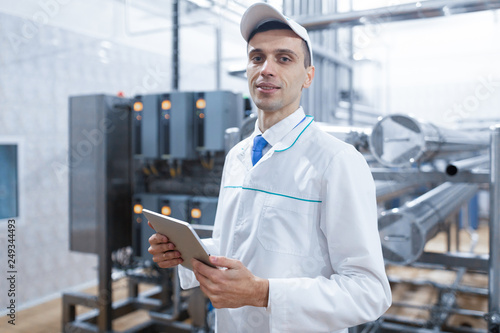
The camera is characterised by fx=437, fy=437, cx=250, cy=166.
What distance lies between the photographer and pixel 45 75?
11.0ft

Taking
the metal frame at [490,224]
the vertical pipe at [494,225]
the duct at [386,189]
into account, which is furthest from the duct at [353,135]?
the vertical pipe at [494,225]

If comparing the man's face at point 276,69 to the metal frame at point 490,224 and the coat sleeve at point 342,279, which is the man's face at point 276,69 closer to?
the coat sleeve at point 342,279

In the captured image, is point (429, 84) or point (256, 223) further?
point (429, 84)

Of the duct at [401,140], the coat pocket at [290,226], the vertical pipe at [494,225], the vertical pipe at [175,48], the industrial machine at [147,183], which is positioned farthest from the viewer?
the vertical pipe at [175,48]

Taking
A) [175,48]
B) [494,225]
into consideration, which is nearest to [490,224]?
[494,225]

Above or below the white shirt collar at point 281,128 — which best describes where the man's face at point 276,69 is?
above

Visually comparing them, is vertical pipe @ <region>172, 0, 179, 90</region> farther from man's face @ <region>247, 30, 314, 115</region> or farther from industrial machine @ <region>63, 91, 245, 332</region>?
man's face @ <region>247, 30, 314, 115</region>

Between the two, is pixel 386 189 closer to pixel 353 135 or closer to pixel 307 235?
pixel 353 135

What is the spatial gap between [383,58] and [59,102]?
459cm

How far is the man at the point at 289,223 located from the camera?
813 mm

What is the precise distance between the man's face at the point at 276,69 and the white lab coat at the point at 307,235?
74mm

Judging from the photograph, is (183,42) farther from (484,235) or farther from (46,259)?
(484,235)

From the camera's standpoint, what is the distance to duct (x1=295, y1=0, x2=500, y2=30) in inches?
65.7

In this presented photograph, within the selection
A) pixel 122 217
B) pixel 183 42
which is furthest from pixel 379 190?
pixel 183 42
